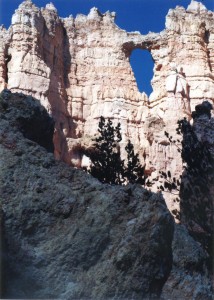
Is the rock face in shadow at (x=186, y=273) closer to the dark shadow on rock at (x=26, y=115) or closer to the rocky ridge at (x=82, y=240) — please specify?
the rocky ridge at (x=82, y=240)

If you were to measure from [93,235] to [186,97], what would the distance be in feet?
85.4

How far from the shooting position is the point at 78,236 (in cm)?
622

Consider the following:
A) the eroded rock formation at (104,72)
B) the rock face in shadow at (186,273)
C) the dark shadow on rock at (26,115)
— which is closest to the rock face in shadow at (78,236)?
the rock face in shadow at (186,273)

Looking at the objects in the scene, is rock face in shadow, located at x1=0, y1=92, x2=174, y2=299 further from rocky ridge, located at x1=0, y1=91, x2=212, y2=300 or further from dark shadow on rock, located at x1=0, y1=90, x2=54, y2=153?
dark shadow on rock, located at x1=0, y1=90, x2=54, y2=153

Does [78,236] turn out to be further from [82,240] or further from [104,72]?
[104,72]

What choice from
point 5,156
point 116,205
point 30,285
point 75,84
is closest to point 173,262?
point 116,205

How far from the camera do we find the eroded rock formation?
2977cm

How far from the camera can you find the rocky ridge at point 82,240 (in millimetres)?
6012

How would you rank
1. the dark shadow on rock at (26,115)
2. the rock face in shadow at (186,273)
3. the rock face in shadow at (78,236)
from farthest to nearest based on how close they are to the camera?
the dark shadow on rock at (26,115), the rock face in shadow at (186,273), the rock face in shadow at (78,236)

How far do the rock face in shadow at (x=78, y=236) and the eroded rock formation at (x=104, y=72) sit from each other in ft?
71.1

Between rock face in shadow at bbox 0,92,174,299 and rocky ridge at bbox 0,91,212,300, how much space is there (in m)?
0.01

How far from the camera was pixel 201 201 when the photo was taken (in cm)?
1166

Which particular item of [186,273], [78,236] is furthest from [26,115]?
[186,273]

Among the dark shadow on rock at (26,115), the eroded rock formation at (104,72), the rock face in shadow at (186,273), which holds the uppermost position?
the eroded rock formation at (104,72)
